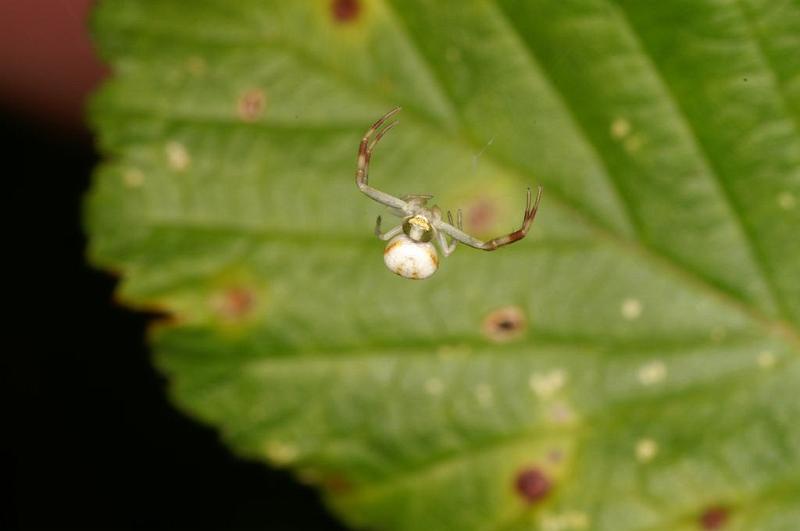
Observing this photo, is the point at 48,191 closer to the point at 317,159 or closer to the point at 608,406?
the point at 317,159

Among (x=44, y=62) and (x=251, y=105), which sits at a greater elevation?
(x=44, y=62)

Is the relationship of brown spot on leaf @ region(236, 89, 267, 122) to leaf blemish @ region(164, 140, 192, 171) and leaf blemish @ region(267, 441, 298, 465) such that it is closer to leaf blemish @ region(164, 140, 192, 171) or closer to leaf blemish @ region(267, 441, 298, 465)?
leaf blemish @ region(164, 140, 192, 171)

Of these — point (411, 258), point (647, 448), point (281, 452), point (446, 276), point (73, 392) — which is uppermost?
point (73, 392)

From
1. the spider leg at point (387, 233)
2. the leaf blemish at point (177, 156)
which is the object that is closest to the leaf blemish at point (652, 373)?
the spider leg at point (387, 233)

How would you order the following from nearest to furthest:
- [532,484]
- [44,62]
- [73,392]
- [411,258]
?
[411,258] < [532,484] < [73,392] < [44,62]

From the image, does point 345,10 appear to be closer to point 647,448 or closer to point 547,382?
point 547,382

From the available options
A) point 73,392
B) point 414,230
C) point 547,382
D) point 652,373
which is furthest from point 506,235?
point 73,392

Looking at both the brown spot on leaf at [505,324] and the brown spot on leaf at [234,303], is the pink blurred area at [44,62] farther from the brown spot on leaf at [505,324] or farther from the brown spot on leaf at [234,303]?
the brown spot on leaf at [505,324]
